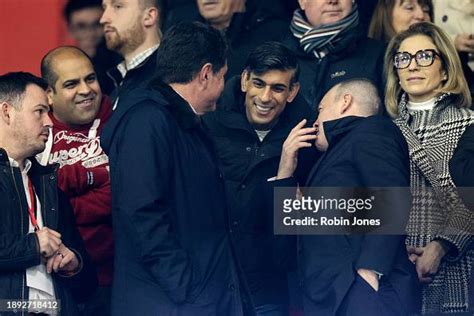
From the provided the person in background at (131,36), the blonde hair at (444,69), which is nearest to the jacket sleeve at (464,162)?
the blonde hair at (444,69)

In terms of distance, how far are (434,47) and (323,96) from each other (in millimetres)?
528

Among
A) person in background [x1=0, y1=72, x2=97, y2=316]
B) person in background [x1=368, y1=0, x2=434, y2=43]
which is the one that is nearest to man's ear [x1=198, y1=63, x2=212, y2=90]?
person in background [x1=0, y1=72, x2=97, y2=316]

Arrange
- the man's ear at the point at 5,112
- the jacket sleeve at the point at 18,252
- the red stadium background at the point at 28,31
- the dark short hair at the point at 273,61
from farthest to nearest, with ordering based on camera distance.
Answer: the red stadium background at the point at 28,31 → the dark short hair at the point at 273,61 → the man's ear at the point at 5,112 → the jacket sleeve at the point at 18,252

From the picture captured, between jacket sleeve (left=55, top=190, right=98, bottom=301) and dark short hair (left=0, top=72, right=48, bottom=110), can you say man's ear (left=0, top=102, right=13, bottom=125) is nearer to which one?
dark short hair (left=0, top=72, right=48, bottom=110)

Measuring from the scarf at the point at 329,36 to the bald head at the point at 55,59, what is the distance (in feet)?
3.11

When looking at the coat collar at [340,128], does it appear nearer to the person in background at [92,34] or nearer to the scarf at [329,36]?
the scarf at [329,36]

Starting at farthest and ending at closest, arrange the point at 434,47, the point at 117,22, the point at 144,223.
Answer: the point at 117,22 → the point at 434,47 → the point at 144,223

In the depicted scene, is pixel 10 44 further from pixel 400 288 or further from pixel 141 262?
pixel 400 288

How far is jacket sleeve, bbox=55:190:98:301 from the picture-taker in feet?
23.0

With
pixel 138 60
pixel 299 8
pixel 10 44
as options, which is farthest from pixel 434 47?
pixel 10 44

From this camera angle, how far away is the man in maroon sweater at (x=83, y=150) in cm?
726

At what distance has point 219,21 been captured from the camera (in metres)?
7.86

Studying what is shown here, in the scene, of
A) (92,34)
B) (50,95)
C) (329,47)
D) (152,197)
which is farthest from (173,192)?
(92,34)

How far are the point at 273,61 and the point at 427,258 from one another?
1044 mm
